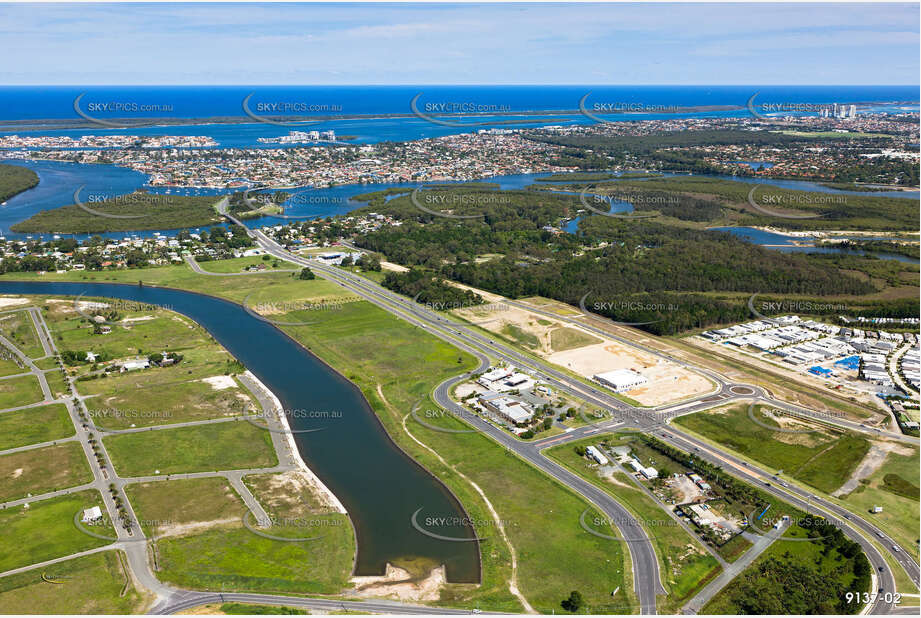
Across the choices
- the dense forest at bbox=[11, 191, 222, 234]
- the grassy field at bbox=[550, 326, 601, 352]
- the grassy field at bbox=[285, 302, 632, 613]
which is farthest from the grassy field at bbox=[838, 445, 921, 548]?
the dense forest at bbox=[11, 191, 222, 234]

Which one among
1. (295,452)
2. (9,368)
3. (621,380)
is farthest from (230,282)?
(621,380)

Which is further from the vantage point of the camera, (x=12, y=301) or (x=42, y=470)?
(x=12, y=301)

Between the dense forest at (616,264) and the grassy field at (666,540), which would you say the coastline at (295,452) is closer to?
the grassy field at (666,540)

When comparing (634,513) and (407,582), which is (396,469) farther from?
(634,513)

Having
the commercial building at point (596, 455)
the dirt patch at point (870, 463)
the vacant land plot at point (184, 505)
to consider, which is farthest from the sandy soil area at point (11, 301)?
the dirt patch at point (870, 463)

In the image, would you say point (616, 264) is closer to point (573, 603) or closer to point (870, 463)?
point (870, 463)

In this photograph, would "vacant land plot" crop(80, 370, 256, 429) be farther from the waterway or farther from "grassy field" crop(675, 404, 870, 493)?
"grassy field" crop(675, 404, 870, 493)
